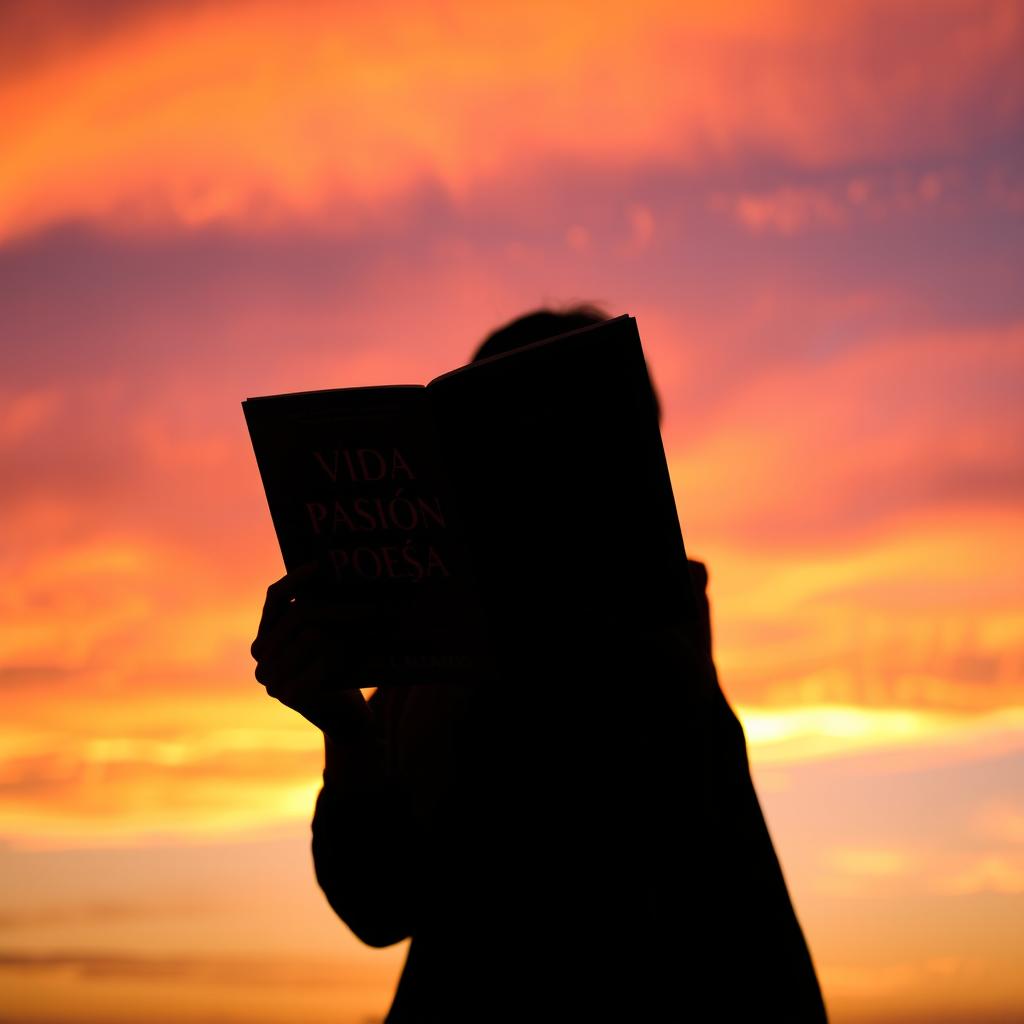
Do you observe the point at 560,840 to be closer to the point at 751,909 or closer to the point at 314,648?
the point at 751,909

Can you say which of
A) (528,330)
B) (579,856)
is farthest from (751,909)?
(528,330)

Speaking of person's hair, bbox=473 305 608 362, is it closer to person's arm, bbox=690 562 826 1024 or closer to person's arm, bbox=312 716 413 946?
person's arm, bbox=690 562 826 1024

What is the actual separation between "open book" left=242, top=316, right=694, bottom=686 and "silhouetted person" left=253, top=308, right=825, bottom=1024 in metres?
0.06

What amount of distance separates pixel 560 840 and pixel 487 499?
0.60 m

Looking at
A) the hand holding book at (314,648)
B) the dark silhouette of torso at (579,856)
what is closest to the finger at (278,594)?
the hand holding book at (314,648)

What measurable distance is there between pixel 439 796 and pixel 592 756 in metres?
0.30

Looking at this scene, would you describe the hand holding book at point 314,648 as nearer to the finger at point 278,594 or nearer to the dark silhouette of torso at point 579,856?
the finger at point 278,594

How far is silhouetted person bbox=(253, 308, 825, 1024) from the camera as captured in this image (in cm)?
171

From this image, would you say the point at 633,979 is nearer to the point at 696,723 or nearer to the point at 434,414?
the point at 696,723

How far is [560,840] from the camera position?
178 centimetres

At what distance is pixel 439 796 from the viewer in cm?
193

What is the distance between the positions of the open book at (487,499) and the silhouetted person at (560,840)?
0.19ft

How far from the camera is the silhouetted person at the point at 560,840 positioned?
1.71 meters

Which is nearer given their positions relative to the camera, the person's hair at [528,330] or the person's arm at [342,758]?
the person's arm at [342,758]
